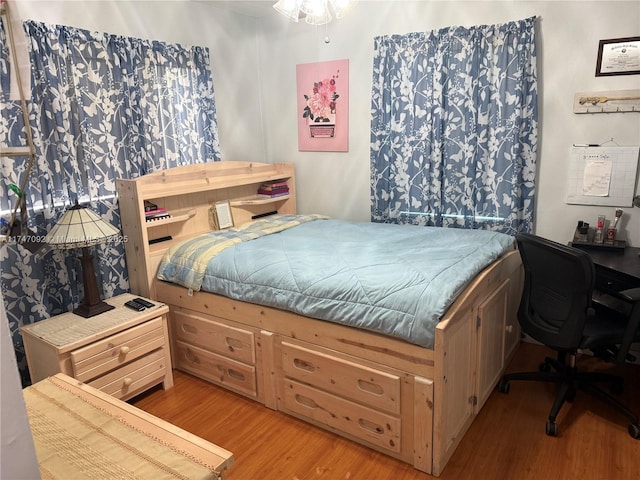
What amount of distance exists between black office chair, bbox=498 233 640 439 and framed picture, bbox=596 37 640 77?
48.6 inches

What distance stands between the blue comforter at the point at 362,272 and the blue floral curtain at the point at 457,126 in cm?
30

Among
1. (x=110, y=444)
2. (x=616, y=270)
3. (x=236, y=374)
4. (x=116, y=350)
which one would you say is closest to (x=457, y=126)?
(x=616, y=270)

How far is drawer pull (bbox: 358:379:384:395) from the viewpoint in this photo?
221 cm

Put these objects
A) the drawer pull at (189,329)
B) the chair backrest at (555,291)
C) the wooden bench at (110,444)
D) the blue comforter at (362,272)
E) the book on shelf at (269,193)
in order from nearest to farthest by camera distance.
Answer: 1. the wooden bench at (110,444)
2. the blue comforter at (362,272)
3. the chair backrest at (555,291)
4. the drawer pull at (189,329)
5. the book on shelf at (269,193)

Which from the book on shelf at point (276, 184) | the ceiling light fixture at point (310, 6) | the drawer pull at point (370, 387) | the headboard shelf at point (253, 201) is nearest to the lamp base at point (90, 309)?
the headboard shelf at point (253, 201)

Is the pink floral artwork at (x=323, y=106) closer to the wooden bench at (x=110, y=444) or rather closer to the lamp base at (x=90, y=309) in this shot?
the lamp base at (x=90, y=309)

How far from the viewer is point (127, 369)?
8.75ft

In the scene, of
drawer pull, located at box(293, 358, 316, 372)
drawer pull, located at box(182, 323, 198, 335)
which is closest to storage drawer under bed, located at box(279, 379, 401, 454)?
drawer pull, located at box(293, 358, 316, 372)

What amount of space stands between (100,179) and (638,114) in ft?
10.9

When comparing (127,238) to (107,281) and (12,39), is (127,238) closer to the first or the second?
(107,281)

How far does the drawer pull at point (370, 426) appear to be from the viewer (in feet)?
7.37

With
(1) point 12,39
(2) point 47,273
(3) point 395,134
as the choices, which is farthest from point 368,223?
(1) point 12,39

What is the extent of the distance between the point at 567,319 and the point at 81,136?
292 cm

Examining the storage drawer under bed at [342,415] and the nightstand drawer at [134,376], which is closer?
the storage drawer under bed at [342,415]
